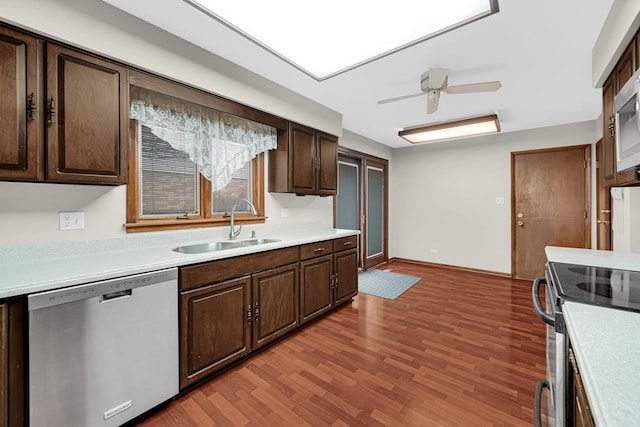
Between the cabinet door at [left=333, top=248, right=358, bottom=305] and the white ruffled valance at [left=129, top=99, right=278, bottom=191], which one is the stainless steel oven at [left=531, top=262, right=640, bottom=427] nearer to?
the cabinet door at [left=333, top=248, right=358, bottom=305]

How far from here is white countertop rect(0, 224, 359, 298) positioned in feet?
4.00

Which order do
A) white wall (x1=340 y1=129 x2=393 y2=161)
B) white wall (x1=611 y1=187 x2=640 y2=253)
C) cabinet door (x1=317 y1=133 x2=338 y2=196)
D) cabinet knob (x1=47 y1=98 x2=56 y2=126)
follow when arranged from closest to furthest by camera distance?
cabinet knob (x1=47 y1=98 x2=56 y2=126) → white wall (x1=611 y1=187 x2=640 y2=253) → cabinet door (x1=317 y1=133 x2=338 y2=196) → white wall (x1=340 y1=129 x2=393 y2=161)

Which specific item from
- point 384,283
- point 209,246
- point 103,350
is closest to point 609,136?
point 384,283

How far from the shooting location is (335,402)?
166 centimetres

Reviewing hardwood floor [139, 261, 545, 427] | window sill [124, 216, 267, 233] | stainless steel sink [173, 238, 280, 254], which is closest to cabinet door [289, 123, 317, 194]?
window sill [124, 216, 267, 233]

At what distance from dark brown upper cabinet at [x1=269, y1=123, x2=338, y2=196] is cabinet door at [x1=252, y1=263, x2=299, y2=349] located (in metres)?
0.93

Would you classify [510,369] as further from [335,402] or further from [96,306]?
[96,306]

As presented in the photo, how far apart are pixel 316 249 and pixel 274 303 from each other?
0.67 meters

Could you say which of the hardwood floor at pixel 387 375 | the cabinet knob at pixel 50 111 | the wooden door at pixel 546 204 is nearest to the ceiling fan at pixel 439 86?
the hardwood floor at pixel 387 375

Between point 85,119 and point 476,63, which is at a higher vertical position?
point 476,63

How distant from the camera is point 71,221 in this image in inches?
66.6

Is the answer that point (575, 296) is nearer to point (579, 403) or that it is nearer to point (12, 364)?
point (579, 403)

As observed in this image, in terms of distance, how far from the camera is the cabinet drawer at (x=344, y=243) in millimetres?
2959

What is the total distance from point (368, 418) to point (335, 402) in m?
0.22
